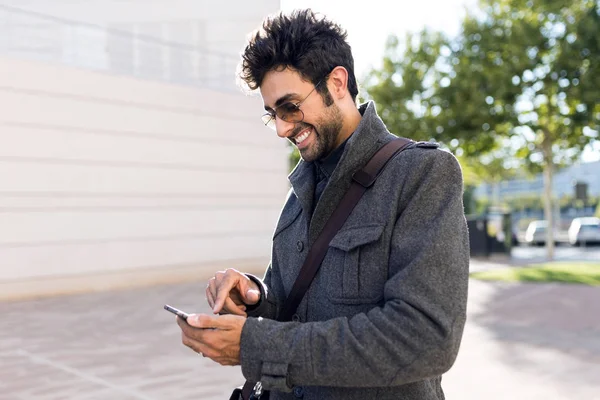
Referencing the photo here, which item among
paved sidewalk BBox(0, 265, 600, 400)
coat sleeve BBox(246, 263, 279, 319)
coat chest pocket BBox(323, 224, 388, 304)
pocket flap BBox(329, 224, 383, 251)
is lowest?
paved sidewalk BBox(0, 265, 600, 400)

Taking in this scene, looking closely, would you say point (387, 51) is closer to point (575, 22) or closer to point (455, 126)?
point (455, 126)

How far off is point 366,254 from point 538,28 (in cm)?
1696

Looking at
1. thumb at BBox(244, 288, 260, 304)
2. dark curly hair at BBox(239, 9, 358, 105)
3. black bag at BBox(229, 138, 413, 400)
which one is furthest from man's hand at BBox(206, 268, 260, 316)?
dark curly hair at BBox(239, 9, 358, 105)

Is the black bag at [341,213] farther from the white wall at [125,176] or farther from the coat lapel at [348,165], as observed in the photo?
the white wall at [125,176]

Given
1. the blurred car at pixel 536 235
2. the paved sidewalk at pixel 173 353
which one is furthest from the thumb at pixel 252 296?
the blurred car at pixel 536 235

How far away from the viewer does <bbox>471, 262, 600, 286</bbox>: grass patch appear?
13.5 m

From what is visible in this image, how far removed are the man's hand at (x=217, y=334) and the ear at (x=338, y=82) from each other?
61 centimetres

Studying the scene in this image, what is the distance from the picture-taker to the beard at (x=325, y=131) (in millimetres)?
1644

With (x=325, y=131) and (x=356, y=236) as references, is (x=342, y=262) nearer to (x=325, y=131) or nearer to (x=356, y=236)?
(x=356, y=236)

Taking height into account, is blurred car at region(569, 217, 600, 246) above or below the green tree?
below

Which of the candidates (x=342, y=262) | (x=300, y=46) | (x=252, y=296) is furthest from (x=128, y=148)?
(x=342, y=262)

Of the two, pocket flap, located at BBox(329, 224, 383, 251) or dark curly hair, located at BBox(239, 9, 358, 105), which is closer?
pocket flap, located at BBox(329, 224, 383, 251)

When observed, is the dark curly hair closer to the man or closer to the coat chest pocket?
the man

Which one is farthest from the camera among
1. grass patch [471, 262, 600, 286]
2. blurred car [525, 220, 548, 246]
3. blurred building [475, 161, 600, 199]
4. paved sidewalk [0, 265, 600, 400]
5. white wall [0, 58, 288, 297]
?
blurred building [475, 161, 600, 199]
